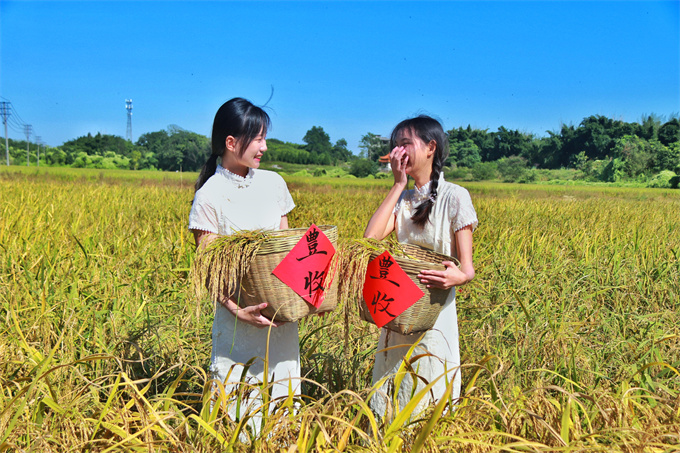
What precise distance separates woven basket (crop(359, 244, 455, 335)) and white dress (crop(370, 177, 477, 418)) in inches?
6.5

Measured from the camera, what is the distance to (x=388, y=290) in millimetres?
→ 1349

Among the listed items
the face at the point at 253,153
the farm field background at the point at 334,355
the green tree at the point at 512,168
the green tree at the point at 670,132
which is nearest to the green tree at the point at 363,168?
the green tree at the point at 512,168

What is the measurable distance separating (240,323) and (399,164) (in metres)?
0.76

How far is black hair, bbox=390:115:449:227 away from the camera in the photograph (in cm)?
159

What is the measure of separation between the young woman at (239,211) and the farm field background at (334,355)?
0.15m

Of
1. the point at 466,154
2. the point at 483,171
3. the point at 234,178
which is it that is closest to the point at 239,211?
the point at 234,178

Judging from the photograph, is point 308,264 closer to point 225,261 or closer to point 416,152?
point 225,261

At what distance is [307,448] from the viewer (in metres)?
1.18

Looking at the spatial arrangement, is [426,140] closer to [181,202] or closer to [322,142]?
[181,202]

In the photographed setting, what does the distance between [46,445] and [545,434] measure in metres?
1.40

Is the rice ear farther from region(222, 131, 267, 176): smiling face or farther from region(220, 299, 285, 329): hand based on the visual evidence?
region(222, 131, 267, 176): smiling face

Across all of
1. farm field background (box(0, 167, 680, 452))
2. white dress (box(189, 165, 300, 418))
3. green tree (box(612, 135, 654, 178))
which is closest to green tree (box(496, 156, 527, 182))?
green tree (box(612, 135, 654, 178))

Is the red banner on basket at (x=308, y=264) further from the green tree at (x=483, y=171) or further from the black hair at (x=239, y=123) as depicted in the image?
the green tree at (x=483, y=171)

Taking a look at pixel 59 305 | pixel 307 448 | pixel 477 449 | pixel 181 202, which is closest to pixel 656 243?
pixel 477 449
